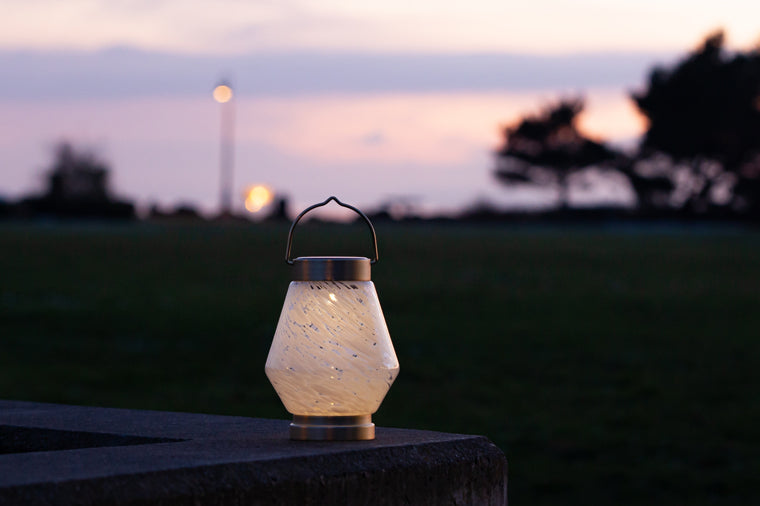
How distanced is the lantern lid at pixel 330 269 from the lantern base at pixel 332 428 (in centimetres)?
38

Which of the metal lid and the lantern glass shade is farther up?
the metal lid

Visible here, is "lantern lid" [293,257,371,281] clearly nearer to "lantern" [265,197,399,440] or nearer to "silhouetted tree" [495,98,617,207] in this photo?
"lantern" [265,197,399,440]

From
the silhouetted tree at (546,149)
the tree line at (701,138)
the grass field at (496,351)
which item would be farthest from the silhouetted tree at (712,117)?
the grass field at (496,351)

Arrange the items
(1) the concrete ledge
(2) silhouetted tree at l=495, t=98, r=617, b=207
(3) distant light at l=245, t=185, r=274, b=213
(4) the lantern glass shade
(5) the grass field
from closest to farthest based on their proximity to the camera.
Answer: (1) the concrete ledge, (4) the lantern glass shade, (3) distant light at l=245, t=185, r=274, b=213, (5) the grass field, (2) silhouetted tree at l=495, t=98, r=617, b=207

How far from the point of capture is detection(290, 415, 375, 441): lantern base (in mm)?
2945

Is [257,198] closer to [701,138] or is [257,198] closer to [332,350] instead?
[332,350]

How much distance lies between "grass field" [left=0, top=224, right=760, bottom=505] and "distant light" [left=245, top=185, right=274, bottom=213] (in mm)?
4892

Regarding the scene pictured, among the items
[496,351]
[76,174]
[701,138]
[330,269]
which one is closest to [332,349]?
[330,269]

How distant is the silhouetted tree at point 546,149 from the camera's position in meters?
70.0

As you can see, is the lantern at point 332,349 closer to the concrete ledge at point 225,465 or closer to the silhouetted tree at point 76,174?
the concrete ledge at point 225,465

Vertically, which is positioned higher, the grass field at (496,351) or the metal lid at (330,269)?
the metal lid at (330,269)

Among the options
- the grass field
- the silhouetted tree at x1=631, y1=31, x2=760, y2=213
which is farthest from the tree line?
the grass field

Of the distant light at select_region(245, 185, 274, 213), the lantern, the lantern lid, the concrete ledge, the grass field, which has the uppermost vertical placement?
the distant light at select_region(245, 185, 274, 213)

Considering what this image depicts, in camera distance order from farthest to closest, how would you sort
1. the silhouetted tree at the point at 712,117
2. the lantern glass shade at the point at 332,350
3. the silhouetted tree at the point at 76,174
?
the silhouetted tree at the point at 76,174, the silhouetted tree at the point at 712,117, the lantern glass shade at the point at 332,350
